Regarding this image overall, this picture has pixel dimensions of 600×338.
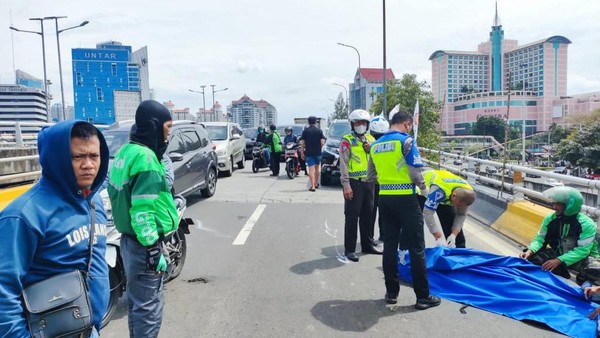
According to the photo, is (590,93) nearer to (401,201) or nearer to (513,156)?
(513,156)

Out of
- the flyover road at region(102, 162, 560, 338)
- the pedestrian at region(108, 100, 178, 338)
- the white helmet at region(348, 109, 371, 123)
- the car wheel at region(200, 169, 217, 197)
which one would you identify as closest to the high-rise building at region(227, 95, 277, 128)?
the car wheel at region(200, 169, 217, 197)

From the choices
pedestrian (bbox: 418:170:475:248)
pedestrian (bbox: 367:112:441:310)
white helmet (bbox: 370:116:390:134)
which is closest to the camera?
pedestrian (bbox: 367:112:441:310)

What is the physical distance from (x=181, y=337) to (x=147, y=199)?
4.99 ft

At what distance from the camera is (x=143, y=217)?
2.80m

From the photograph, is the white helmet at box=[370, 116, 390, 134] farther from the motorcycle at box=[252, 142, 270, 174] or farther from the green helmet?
the motorcycle at box=[252, 142, 270, 174]

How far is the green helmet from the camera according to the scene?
475cm

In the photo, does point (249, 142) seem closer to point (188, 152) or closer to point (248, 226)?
point (188, 152)

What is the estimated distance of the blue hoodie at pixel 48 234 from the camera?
5.39 feet

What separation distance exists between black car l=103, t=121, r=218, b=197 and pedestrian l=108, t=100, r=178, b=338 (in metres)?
4.42

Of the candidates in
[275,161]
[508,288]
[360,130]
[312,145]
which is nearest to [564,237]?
[508,288]

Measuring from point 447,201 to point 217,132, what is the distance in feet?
37.5

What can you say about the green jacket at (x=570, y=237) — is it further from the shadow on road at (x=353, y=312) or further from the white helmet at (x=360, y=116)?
the white helmet at (x=360, y=116)

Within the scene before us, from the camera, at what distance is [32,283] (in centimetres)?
175

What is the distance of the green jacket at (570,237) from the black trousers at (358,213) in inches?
80.5
